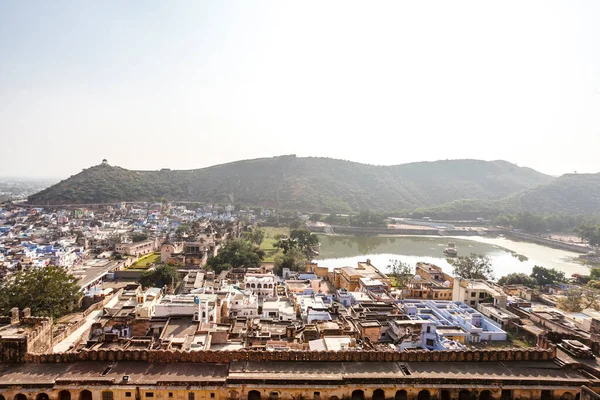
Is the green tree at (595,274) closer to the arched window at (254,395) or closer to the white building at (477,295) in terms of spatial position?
the white building at (477,295)

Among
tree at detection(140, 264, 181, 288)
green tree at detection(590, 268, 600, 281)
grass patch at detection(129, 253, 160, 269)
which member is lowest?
grass patch at detection(129, 253, 160, 269)

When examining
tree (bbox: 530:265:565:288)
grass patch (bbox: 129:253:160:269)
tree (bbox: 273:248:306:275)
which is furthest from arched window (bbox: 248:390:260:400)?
tree (bbox: 530:265:565:288)

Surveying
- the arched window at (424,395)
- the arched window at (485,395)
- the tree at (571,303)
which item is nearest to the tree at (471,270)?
the tree at (571,303)

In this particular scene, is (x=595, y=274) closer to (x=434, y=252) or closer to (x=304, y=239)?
(x=434, y=252)

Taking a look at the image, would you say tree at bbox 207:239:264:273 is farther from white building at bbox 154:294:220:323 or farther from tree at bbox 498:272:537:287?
tree at bbox 498:272:537:287

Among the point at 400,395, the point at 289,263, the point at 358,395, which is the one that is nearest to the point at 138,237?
the point at 289,263

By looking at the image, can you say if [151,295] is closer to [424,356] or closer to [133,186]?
[424,356]

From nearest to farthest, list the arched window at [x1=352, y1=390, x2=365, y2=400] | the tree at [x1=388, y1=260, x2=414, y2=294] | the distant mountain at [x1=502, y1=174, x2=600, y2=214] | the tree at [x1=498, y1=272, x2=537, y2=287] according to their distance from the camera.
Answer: the arched window at [x1=352, y1=390, x2=365, y2=400] → the tree at [x1=388, y1=260, x2=414, y2=294] → the tree at [x1=498, y1=272, x2=537, y2=287] → the distant mountain at [x1=502, y1=174, x2=600, y2=214]
